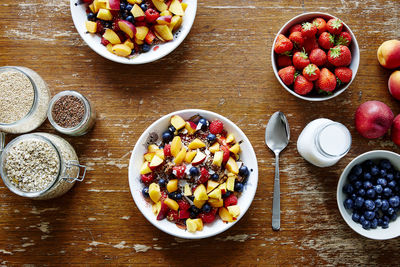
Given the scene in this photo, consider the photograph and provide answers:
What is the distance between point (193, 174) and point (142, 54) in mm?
514

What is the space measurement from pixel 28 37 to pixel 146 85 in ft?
1.73

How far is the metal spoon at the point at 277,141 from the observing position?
1358mm

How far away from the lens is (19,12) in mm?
1391

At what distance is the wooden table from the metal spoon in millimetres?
32

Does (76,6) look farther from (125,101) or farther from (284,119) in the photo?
(284,119)

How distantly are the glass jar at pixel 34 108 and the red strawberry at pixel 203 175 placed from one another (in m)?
0.65

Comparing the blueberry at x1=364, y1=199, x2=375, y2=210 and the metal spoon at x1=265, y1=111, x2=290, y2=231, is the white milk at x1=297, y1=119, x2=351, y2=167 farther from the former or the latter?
the blueberry at x1=364, y1=199, x2=375, y2=210

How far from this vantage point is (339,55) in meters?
1.25

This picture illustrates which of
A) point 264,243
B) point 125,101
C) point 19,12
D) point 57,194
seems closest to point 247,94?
point 125,101

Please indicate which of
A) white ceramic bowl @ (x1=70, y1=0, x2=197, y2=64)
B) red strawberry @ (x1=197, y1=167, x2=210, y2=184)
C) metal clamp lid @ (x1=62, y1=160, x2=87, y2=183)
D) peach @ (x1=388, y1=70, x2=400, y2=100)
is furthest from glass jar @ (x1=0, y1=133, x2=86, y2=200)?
peach @ (x1=388, y1=70, x2=400, y2=100)

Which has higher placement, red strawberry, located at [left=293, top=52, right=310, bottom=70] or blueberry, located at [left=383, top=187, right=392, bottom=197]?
red strawberry, located at [left=293, top=52, right=310, bottom=70]

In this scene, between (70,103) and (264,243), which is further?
(264,243)

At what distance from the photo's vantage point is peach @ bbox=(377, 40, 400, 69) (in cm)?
132

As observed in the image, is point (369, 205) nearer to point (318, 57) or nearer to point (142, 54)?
point (318, 57)
